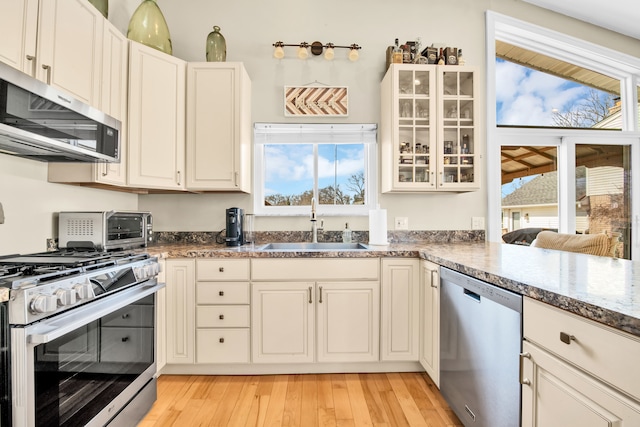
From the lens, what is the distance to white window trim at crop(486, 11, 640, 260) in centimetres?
267

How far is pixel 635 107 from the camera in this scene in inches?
116

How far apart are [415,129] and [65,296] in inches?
91.8

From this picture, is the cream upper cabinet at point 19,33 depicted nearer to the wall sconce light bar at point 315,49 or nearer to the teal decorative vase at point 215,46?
the teal decorative vase at point 215,46

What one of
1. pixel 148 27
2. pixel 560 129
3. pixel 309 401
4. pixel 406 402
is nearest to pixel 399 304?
pixel 406 402

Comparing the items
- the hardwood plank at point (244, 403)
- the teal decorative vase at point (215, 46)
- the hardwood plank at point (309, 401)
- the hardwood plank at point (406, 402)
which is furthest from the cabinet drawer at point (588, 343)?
the teal decorative vase at point (215, 46)

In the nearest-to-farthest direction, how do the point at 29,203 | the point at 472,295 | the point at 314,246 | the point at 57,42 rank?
the point at 472,295, the point at 57,42, the point at 29,203, the point at 314,246

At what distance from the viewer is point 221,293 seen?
2012 millimetres

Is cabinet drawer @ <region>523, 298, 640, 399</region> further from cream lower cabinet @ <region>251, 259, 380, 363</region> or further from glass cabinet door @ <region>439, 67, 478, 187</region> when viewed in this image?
glass cabinet door @ <region>439, 67, 478, 187</region>

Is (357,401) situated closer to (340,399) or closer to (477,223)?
(340,399)

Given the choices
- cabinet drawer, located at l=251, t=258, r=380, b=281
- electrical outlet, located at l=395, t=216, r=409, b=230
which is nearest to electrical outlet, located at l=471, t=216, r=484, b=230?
electrical outlet, located at l=395, t=216, r=409, b=230

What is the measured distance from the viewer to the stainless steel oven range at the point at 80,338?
0.97m

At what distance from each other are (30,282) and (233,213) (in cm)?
134

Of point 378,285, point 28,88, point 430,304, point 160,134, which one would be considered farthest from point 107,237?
point 430,304

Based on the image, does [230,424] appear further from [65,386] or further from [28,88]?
[28,88]
